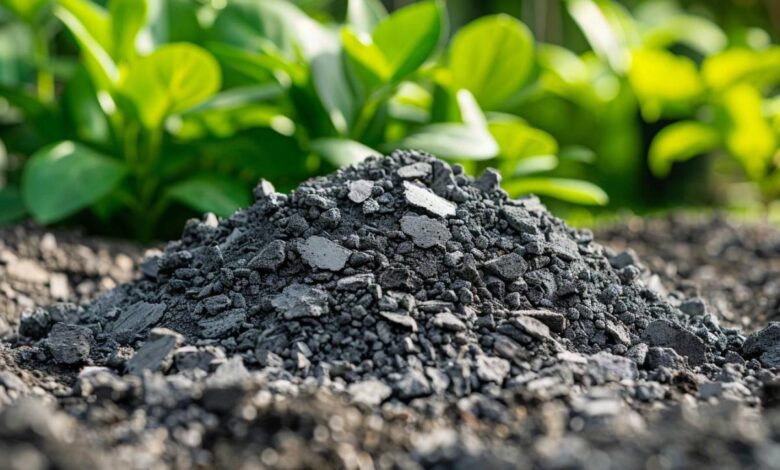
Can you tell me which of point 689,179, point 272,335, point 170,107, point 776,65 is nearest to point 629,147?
point 689,179

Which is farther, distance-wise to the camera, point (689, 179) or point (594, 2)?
point (689, 179)

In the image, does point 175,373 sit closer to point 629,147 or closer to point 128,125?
point 128,125

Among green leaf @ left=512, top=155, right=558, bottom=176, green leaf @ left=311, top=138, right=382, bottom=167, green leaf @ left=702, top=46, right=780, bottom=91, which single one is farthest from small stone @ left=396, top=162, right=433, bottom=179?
green leaf @ left=702, top=46, right=780, bottom=91

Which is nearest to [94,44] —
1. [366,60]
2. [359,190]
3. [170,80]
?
[170,80]

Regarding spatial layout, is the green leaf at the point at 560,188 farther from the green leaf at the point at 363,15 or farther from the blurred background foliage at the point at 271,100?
the green leaf at the point at 363,15

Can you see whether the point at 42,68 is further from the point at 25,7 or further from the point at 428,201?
the point at 428,201

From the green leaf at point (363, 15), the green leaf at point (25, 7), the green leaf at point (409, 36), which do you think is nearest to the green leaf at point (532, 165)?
the green leaf at point (409, 36)
